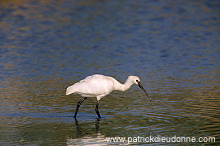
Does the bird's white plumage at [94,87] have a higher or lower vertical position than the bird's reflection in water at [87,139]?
higher

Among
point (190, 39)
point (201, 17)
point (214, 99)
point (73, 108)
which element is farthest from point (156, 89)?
point (201, 17)

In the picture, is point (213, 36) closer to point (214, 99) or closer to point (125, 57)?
point (125, 57)

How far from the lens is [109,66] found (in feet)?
58.3

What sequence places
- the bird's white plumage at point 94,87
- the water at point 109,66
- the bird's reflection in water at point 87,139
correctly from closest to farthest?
1. the bird's reflection in water at point 87,139
2. the water at point 109,66
3. the bird's white plumage at point 94,87

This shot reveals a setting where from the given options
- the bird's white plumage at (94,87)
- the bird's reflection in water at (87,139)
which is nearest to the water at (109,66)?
the bird's reflection in water at (87,139)

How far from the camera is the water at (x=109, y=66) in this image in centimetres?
1058

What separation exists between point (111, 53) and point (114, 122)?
933 cm

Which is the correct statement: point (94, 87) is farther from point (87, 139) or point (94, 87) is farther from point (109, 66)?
point (109, 66)

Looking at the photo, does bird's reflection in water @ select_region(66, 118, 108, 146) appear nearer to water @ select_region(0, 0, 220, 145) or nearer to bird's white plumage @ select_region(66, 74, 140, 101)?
water @ select_region(0, 0, 220, 145)

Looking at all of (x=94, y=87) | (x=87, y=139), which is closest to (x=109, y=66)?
(x=94, y=87)

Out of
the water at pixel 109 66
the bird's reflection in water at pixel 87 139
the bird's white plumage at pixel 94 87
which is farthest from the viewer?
the bird's white plumage at pixel 94 87

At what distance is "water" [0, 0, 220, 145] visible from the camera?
34.7ft

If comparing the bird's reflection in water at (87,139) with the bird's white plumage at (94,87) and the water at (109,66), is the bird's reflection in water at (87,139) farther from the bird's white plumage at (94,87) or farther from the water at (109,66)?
the bird's white plumage at (94,87)

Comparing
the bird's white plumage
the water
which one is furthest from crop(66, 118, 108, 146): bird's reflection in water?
the bird's white plumage
